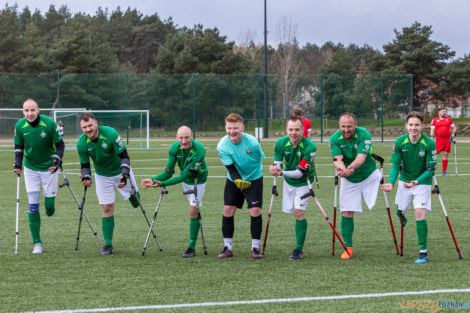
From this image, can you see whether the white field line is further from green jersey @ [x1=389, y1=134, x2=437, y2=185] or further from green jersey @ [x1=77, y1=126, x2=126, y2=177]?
green jersey @ [x1=77, y1=126, x2=126, y2=177]

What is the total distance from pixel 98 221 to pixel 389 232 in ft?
16.2

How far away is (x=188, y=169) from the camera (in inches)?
323

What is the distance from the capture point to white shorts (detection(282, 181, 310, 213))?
8.07 m

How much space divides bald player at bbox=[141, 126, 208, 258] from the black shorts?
406 mm

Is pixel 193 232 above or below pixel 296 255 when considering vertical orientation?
above

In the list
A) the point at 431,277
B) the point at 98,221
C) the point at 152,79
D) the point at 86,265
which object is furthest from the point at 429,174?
the point at 152,79

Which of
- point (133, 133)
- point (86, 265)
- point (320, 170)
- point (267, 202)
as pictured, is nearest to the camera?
point (86, 265)

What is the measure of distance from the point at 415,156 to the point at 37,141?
4.95m

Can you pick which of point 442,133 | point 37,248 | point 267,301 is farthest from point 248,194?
point 442,133

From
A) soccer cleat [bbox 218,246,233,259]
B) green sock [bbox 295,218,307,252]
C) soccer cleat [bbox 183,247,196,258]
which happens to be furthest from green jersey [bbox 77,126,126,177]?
green sock [bbox 295,218,307,252]

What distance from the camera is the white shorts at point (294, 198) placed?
8070 mm

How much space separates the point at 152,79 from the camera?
150 ft

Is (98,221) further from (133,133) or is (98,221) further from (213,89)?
(213,89)

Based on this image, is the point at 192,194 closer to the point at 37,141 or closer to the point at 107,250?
the point at 107,250
